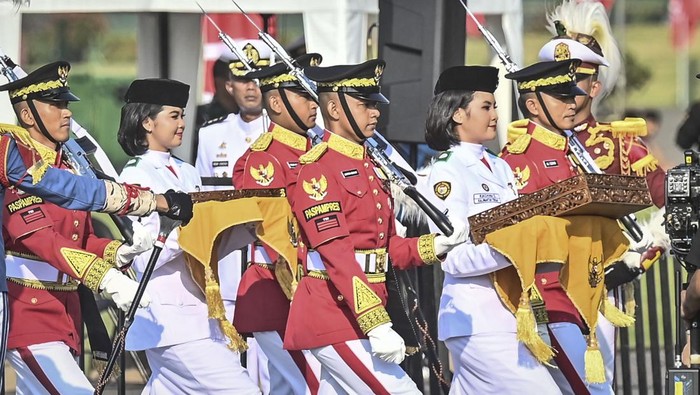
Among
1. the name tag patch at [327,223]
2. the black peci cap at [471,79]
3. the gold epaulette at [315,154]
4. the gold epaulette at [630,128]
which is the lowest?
the name tag patch at [327,223]

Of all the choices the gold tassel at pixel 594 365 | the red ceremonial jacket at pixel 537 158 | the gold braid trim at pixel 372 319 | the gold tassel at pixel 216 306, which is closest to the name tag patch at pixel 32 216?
the gold tassel at pixel 216 306

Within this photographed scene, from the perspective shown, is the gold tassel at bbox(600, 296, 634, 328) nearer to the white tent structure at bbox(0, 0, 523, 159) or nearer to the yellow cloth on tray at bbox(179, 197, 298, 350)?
the yellow cloth on tray at bbox(179, 197, 298, 350)

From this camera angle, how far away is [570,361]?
25.2 feet

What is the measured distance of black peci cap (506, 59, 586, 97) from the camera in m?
8.34

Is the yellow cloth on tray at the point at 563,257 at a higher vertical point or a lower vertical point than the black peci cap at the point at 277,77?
lower

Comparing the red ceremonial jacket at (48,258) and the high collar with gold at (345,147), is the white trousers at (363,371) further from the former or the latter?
the red ceremonial jacket at (48,258)

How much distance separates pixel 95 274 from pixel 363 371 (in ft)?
4.44

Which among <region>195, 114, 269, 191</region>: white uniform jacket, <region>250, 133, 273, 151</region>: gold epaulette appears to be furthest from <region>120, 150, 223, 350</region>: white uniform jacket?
<region>195, 114, 269, 191</region>: white uniform jacket

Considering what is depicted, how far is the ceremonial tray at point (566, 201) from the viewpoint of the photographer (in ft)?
23.6

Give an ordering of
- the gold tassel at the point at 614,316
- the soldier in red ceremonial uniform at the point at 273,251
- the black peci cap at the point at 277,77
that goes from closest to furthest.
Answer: the gold tassel at the point at 614,316 → the soldier in red ceremonial uniform at the point at 273,251 → the black peci cap at the point at 277,77

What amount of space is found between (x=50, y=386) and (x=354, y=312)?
5.39ft

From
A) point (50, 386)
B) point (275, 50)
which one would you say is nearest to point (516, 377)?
point (50, 386)

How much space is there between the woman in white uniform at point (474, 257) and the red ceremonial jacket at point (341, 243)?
1.14ft

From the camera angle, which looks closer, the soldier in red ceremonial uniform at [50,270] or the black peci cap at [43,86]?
the soldier in red ceremonial uniform at [50,270]
